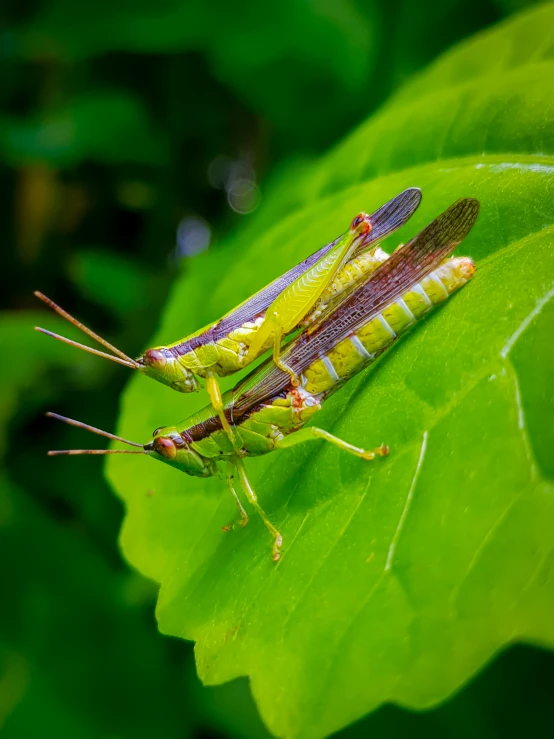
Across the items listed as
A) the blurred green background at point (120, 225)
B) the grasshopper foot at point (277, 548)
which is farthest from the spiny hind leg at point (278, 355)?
the blurred green background at point (120, 225)

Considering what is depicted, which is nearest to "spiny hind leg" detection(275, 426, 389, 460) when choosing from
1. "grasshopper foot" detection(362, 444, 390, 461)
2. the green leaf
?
"grasshopper foot" detection(362, 444, 390, 461)

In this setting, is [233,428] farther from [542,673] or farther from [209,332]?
[542,673]

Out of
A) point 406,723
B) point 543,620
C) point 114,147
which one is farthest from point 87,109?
point 543,620

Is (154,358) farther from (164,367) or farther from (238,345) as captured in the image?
(238,345)

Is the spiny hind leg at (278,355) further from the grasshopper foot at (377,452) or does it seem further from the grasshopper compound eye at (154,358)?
the grasshopper foot at (377,452)

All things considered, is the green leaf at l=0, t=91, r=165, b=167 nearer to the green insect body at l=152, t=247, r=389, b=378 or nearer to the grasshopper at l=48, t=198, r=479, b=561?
the green insect body at l=152, t=247, r=389, b=378

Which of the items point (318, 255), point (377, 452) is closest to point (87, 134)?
point (318, 255)
